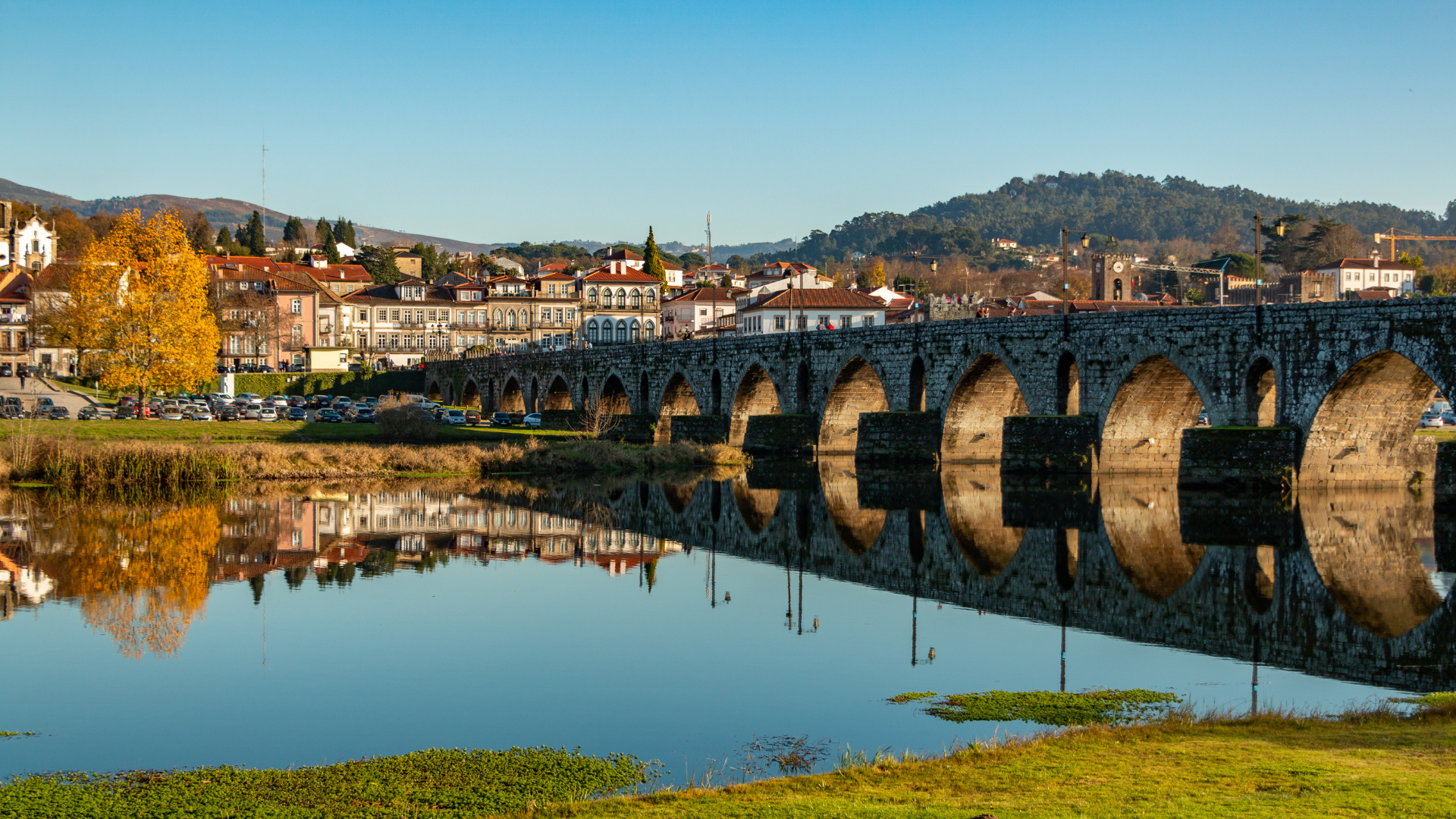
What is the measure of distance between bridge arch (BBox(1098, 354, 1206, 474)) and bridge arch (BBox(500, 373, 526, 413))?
51.8 m

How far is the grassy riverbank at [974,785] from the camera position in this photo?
9203 mm

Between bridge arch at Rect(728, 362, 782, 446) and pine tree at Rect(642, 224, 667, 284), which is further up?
pine tree at Rect(642, 224, 667, 284)

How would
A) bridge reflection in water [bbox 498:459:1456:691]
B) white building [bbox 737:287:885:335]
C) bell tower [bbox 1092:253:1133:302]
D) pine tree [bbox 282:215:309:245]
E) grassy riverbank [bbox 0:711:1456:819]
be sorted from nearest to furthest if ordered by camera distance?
1. grassy riverbank [bbox 0:711:1456:819]
2. bridge reflection in water [bbox 498:459:1456:691]
3. white building [bbox 737:287:885:335]
4. bell tower [bbox 1092:253:1133:302]
5. pine tree [bbox 282:215:309:245]

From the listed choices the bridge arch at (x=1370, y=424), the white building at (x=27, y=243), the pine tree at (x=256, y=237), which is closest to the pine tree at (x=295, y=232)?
the pine tree at (x=256, y=237)

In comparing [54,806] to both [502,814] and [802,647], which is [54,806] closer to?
[502,814]

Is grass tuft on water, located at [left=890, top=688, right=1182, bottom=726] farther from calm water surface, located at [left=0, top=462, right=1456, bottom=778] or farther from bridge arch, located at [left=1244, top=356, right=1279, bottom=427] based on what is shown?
bridge arch, located at [left=1244, top=356, right=1279, bottom=427]

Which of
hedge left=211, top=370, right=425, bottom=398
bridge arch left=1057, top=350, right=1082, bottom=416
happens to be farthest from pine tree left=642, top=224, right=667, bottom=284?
bridge arch left=1057, top=350, right=1082, bottom=416

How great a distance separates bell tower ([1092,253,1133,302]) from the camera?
353ft

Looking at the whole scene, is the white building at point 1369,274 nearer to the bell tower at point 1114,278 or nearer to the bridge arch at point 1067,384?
the bell tower at point 1114,278

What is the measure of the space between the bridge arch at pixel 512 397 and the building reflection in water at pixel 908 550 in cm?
4805

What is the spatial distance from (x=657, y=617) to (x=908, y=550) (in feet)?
26.7

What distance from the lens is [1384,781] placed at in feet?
30.9

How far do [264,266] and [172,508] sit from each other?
85037 millimetres

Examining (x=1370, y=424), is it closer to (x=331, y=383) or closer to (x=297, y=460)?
(x=297, y=460)
